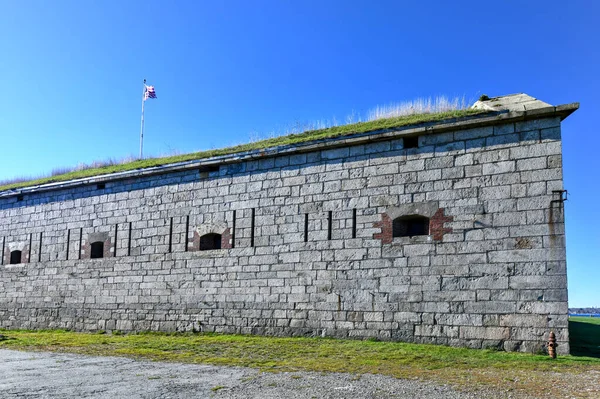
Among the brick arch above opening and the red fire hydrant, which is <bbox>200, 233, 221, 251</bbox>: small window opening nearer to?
the brick arch above opening

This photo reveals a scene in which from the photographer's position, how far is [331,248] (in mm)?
11078

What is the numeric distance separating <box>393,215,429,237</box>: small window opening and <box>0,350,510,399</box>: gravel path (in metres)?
3.94

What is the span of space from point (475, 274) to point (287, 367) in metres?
3.83

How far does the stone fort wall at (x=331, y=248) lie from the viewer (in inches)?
367

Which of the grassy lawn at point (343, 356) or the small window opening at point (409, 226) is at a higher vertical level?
the small window opening at point (409, 226)

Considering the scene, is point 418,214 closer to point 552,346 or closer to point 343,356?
point 343,356

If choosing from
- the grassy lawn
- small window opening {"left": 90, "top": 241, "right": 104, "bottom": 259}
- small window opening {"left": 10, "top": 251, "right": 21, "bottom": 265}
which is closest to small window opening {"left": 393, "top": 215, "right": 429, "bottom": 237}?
the grassy lawn

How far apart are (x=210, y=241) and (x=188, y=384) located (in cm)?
651

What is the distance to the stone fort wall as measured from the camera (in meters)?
9.31

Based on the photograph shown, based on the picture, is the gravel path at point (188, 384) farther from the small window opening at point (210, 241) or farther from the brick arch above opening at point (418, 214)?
the small window opening at point (210, 241)

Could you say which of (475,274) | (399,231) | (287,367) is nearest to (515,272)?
(475,274)

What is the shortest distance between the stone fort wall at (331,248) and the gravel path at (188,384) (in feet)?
10.9

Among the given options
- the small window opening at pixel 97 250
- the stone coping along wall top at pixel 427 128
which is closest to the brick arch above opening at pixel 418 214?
the stone coping along wall top at pixel 427 128

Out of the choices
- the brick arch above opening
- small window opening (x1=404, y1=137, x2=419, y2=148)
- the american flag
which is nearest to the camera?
the brick arch above opening
